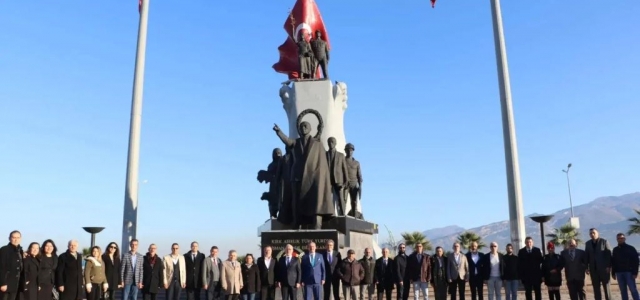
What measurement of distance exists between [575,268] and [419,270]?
256cm

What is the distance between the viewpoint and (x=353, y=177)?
12555mm

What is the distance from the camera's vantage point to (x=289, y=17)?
27125 millimetres

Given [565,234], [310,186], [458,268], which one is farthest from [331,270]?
[565,234]

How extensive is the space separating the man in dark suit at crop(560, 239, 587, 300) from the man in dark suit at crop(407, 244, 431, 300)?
2.24 metres

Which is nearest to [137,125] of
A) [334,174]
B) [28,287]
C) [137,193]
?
[137,193]

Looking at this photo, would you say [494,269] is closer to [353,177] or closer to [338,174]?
[338,174]

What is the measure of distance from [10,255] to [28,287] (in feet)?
1.68

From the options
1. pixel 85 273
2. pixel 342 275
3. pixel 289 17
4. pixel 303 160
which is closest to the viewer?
pixel 85 273

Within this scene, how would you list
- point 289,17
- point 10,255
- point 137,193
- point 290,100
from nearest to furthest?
point 10,255 → point 137,193 → point 290,100 → point 289,17

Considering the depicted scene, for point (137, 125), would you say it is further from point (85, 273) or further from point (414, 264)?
point (414, 264)

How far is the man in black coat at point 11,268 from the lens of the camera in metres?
7.29

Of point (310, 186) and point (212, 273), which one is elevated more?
point (310, 186)

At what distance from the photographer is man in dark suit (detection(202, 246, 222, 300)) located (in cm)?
934

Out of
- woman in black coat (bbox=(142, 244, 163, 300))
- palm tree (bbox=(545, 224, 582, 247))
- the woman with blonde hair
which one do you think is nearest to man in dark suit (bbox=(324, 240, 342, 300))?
woman in black coat (bbox=(142, 244, 163, 300))
